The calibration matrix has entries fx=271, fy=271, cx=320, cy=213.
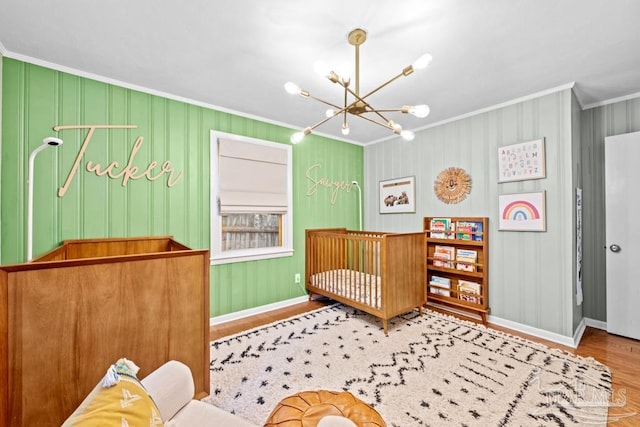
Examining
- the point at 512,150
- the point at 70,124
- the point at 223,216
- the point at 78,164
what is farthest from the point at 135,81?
the point at 512,150

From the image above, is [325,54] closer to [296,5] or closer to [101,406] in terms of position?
[296,5]

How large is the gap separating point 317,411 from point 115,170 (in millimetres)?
2476

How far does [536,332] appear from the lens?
8.55ft

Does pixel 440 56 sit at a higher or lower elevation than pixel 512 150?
higher

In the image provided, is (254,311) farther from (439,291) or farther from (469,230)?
(469,230)

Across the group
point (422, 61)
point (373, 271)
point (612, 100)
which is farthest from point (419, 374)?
point (612, 100)

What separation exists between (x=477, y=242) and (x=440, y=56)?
1.98 m

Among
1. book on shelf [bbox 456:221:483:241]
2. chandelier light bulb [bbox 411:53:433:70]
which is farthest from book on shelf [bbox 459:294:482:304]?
chandelier light bulb [bbox 411:53:433:70]

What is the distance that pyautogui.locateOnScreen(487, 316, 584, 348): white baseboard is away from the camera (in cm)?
241

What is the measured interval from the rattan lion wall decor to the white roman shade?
6.35 feet

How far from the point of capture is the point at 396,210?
3883 mm

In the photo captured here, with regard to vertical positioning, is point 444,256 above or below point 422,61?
below

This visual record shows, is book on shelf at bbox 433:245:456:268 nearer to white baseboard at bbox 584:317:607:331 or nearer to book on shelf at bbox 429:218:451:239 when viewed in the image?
book on shelf at bbox 429:218:451:239

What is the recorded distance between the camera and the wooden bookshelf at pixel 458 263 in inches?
116
